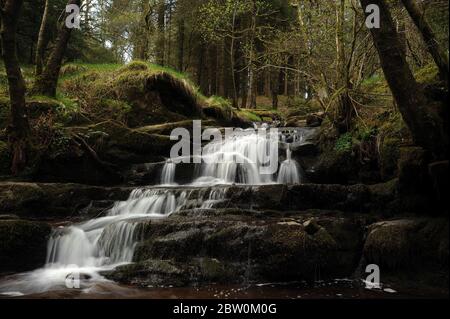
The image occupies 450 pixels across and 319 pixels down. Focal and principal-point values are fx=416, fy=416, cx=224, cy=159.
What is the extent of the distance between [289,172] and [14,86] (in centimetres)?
743

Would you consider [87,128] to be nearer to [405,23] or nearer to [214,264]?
[214,264]

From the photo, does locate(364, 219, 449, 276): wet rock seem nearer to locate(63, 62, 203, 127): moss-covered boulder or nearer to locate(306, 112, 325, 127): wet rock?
locate(306, 112, 325, 127): wet rock

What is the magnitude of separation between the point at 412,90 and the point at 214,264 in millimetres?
4085

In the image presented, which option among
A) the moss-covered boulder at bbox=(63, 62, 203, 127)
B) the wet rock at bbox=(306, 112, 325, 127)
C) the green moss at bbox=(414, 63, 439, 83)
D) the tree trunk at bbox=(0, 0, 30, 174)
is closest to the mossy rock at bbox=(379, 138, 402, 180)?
the green moss at bbox=(414, 63, 439, 83)

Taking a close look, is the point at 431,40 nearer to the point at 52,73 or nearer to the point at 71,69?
the point at 52,73

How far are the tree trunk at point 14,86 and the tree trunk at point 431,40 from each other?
882cm

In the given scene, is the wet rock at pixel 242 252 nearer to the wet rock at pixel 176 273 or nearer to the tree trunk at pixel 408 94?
the wet rock at pixel 176 273

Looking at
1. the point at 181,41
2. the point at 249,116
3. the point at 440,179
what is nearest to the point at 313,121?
the point at 249,116

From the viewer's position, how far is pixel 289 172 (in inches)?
442

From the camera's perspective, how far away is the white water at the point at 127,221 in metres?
6.93

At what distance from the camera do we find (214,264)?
22.0ft

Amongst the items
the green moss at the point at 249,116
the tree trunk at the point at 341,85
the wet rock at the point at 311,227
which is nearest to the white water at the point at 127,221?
the tree trunk at the point at 341,85
